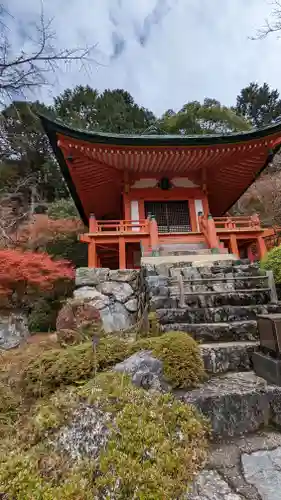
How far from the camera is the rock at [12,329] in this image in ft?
26.8

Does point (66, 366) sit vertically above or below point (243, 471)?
above

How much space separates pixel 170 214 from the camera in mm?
9984

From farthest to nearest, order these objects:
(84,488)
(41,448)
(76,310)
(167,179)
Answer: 1. (167,179)
2. (76,310)
3. (41,448)
4. (84,488)

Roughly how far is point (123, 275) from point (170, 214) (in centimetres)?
397

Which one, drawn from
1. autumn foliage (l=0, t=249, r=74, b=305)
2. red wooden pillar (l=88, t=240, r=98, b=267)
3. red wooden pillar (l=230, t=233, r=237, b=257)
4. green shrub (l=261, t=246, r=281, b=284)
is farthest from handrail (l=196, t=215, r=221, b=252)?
autumn foliage (l=0, t=249, r=74, b=305)

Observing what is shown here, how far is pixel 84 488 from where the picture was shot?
140cm

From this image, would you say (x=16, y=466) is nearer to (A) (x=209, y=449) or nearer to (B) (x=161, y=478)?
(B) (x=161, y=478)

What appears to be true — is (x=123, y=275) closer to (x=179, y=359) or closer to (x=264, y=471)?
(x=179, y=359)

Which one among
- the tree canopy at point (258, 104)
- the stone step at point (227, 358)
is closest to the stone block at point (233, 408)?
the stone step at point (227, 358)

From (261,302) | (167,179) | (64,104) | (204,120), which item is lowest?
(261,302)

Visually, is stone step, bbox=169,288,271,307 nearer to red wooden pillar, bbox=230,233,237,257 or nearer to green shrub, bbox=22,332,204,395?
green shrub, bbox=22,332,204,395

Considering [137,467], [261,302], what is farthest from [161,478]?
[261,302]

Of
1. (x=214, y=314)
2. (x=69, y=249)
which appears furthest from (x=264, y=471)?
(x=69, y=249)

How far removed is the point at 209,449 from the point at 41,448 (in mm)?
1132
